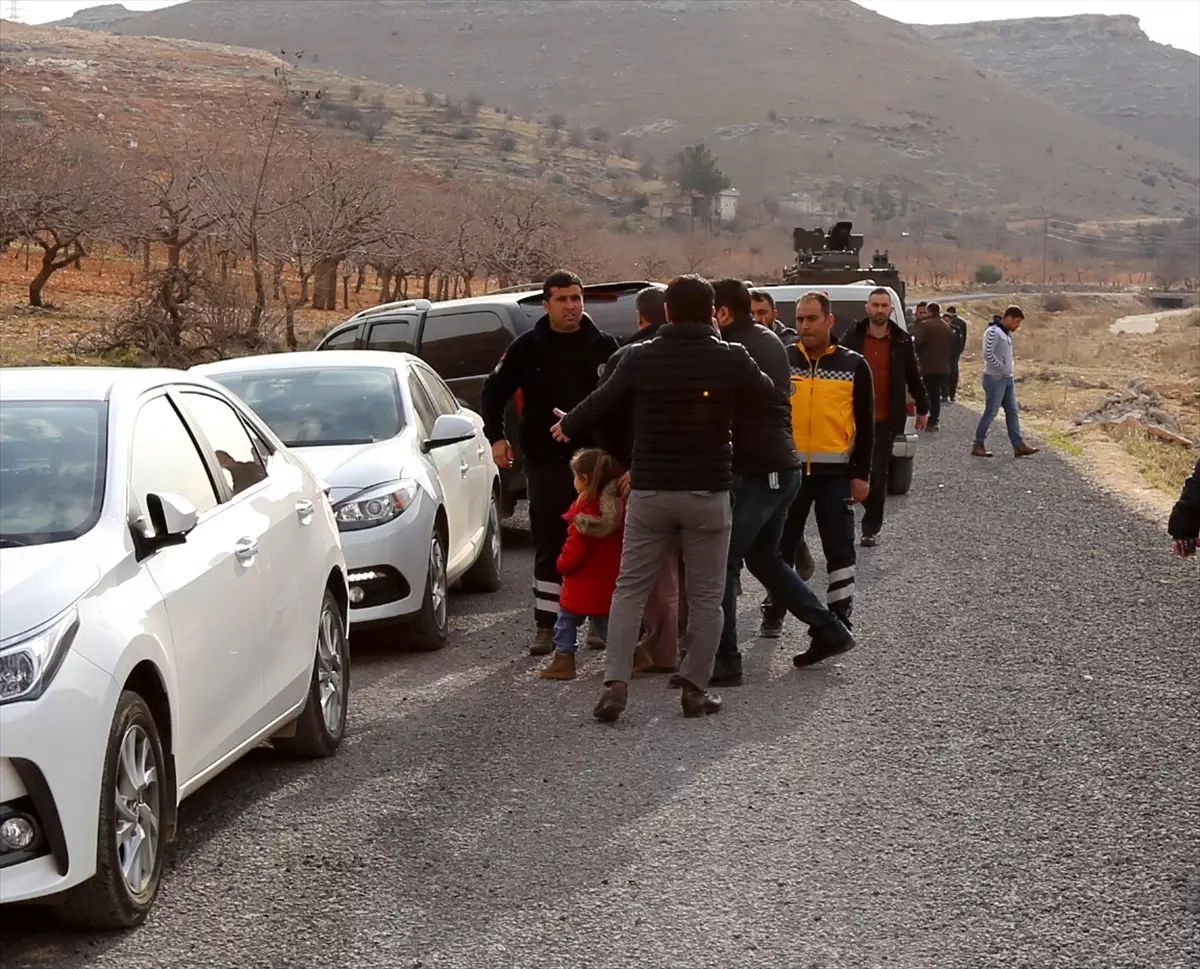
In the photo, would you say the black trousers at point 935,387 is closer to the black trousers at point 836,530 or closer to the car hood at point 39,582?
the black trousers at point 836,530

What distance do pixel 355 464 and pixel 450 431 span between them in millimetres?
547

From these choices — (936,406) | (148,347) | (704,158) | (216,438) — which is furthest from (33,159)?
(704,158)

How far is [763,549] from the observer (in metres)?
8.84

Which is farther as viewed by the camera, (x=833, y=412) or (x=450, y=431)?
(x=450, y=431)

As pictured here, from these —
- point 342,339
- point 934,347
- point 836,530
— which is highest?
point 342,339

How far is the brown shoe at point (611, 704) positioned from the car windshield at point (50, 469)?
2.80 metres

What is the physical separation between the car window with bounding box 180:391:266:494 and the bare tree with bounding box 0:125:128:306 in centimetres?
3432

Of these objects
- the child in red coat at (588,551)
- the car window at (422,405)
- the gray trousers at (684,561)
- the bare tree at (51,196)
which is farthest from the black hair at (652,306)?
the bare tree at (51,196)

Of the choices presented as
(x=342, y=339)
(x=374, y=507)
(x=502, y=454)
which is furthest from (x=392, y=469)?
(x=342, y=339)

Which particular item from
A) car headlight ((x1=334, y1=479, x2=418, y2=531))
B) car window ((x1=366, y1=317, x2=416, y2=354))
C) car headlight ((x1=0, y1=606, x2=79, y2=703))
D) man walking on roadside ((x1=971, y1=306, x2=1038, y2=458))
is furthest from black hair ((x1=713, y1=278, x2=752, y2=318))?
man walking on roadside ((x1=971, y1=306, x2=1038, y2=458))

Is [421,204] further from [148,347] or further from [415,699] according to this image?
[415,699]

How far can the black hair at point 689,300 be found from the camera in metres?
7.45

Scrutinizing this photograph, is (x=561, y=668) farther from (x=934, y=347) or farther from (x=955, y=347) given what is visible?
(x=955, y=347)

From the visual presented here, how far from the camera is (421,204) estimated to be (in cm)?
6519
